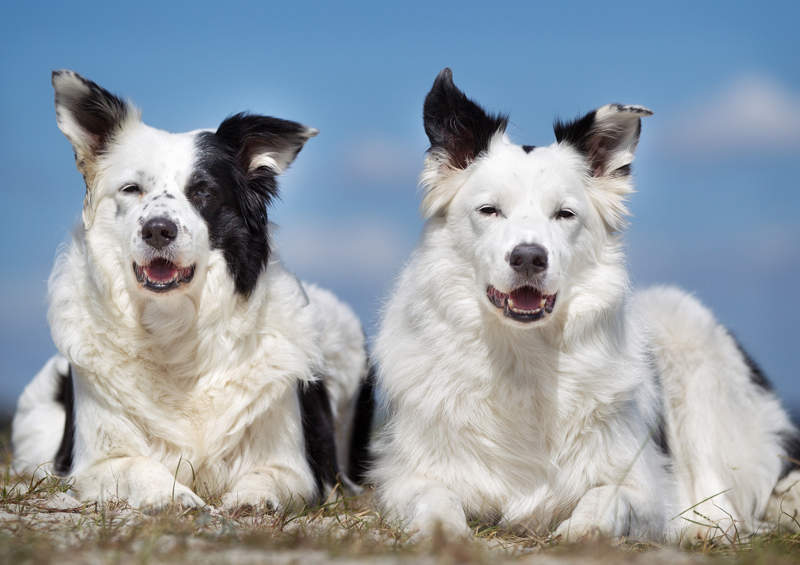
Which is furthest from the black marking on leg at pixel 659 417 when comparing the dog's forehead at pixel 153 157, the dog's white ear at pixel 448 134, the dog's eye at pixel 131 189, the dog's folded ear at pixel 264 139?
the dog's eye at pixel 131 189

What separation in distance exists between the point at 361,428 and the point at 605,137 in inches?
133

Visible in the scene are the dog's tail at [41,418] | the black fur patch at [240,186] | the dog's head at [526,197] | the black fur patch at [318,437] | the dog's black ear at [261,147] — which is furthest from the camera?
the dog's tail at [41,418]

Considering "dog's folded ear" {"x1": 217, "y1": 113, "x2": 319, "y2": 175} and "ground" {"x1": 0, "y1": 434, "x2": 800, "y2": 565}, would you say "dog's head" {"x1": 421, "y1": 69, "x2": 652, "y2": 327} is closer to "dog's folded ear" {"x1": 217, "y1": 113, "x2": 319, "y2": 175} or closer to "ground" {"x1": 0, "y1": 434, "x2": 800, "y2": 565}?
"dog's folded ear" {"x1": 217, "y1": 113, "x2": 319, "y2": 175}

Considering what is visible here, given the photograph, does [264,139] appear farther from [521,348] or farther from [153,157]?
[521,348]

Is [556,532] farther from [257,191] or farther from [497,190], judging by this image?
[257,191]

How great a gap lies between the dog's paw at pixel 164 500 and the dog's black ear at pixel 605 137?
308cm

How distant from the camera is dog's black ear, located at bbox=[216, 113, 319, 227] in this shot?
550cm

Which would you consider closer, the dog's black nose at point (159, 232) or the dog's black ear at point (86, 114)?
the dog's black nose at point (159, 232)

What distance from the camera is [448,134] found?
5141 mm

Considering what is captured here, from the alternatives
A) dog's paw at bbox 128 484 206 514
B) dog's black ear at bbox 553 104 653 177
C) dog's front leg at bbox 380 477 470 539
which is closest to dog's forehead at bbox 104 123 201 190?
dog's paw at bbox 128 484 206 514

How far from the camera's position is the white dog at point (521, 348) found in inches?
178

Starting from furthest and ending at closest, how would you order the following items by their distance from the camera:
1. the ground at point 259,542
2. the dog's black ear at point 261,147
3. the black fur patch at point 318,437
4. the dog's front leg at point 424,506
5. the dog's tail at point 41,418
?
the dog's tail at point 41,418 → the black fur patch at point 318,437 → the dog's black ear at point 261,147 → the dog's front leg at point 424,506 → the ground at point 259,542

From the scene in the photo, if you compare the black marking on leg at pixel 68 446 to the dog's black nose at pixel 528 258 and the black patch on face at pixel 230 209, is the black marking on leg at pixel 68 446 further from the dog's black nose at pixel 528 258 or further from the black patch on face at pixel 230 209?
the dog's black nose at pixel 528 258

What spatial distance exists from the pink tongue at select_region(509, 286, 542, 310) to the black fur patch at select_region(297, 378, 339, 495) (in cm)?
183
